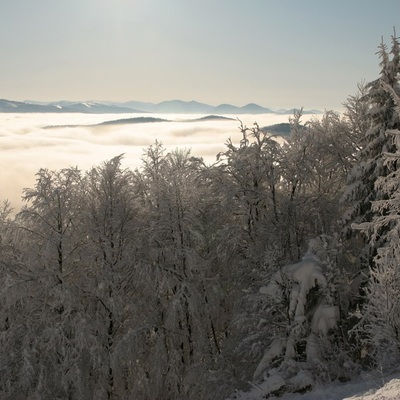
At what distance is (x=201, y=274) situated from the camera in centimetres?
2125

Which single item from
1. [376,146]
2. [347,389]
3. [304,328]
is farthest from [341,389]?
[376,146]

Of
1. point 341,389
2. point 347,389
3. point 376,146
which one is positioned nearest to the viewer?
point 347,389

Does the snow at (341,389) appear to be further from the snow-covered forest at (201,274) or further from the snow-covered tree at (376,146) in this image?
the snow-covered tree at (376,146)

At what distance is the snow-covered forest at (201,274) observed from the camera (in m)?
14.8

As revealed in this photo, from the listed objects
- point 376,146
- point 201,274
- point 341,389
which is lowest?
point 341,389

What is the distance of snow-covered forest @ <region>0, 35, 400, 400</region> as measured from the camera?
1483 centimetres

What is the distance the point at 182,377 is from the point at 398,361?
419 inches

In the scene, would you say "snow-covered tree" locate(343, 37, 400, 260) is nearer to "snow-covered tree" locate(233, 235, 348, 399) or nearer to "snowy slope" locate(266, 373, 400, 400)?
"snow-covered tree" locate(233, 235, 348, 399)

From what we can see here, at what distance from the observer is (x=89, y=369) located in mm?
18562

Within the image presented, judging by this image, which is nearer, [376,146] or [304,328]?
[304,328]

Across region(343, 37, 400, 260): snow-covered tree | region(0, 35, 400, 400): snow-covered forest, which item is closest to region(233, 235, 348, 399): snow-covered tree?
region(0, 35, 400, 400): snow-covered forest

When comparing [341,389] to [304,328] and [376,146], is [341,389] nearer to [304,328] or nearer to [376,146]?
Result: [304,328]

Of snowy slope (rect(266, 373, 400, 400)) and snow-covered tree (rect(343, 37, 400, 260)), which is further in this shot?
snow-covered tree (rect(343, 37, 400, 260))

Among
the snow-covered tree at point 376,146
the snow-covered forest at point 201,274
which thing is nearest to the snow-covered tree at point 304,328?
the snow-covered forest at point 201,274
